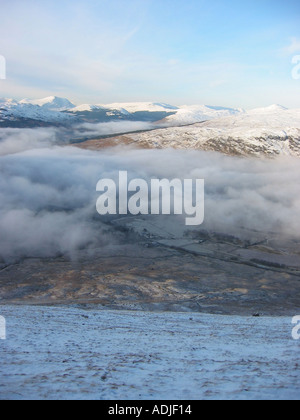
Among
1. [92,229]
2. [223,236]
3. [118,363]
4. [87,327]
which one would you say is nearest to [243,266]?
[223,236]

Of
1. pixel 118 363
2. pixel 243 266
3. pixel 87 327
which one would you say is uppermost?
pixel 118 363

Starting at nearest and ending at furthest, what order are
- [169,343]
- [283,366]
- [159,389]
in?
[159,389] < [283,366] < [169,343]
